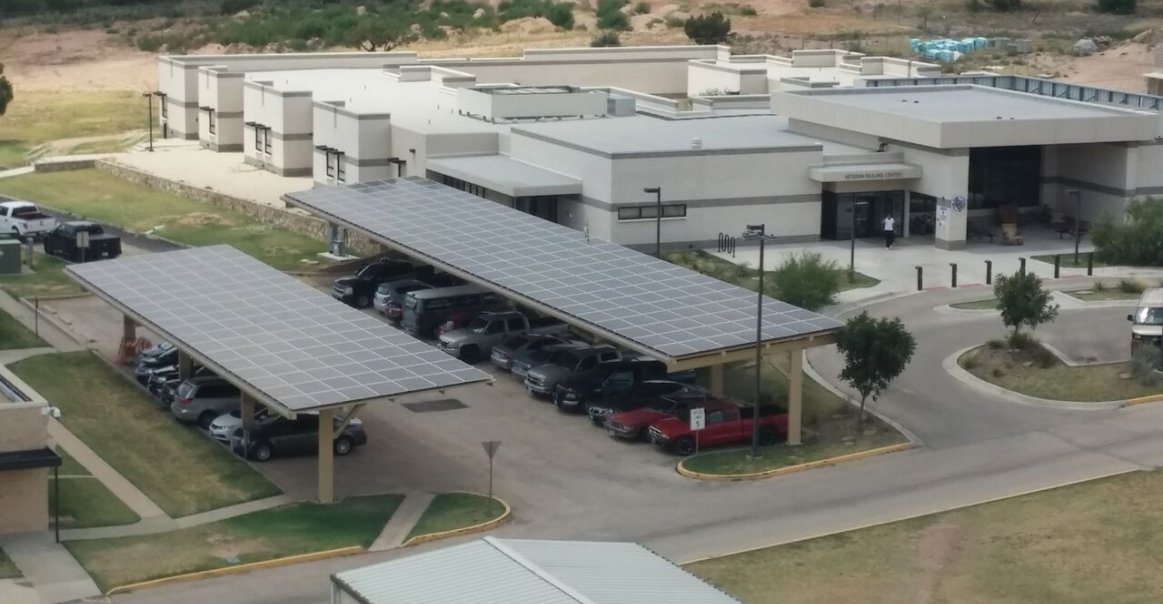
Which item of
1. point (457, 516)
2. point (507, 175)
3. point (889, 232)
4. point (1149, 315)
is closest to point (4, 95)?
point (507, 175)

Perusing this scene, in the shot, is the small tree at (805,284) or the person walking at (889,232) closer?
the small tree at (805,284)

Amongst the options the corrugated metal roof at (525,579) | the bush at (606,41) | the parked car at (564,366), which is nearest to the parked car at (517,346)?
the parked car at (564,366)

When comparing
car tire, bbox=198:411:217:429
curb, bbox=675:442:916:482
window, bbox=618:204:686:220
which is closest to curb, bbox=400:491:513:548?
curb, bbox=675:442:916:482

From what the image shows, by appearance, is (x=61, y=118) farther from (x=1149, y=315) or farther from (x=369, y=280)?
(x=1149, y=315)

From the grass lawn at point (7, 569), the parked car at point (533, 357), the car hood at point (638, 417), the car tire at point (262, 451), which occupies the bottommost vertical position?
the grass lawn at point (7, 569)

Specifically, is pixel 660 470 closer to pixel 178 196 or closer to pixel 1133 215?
pixel 1133 215

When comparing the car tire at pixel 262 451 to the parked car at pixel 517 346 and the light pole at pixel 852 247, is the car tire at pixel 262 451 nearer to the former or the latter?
the parked car at pixel 517 346

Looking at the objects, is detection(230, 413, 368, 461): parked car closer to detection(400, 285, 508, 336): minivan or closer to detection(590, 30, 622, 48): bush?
detection(400, 285, 508, 336): minivan
